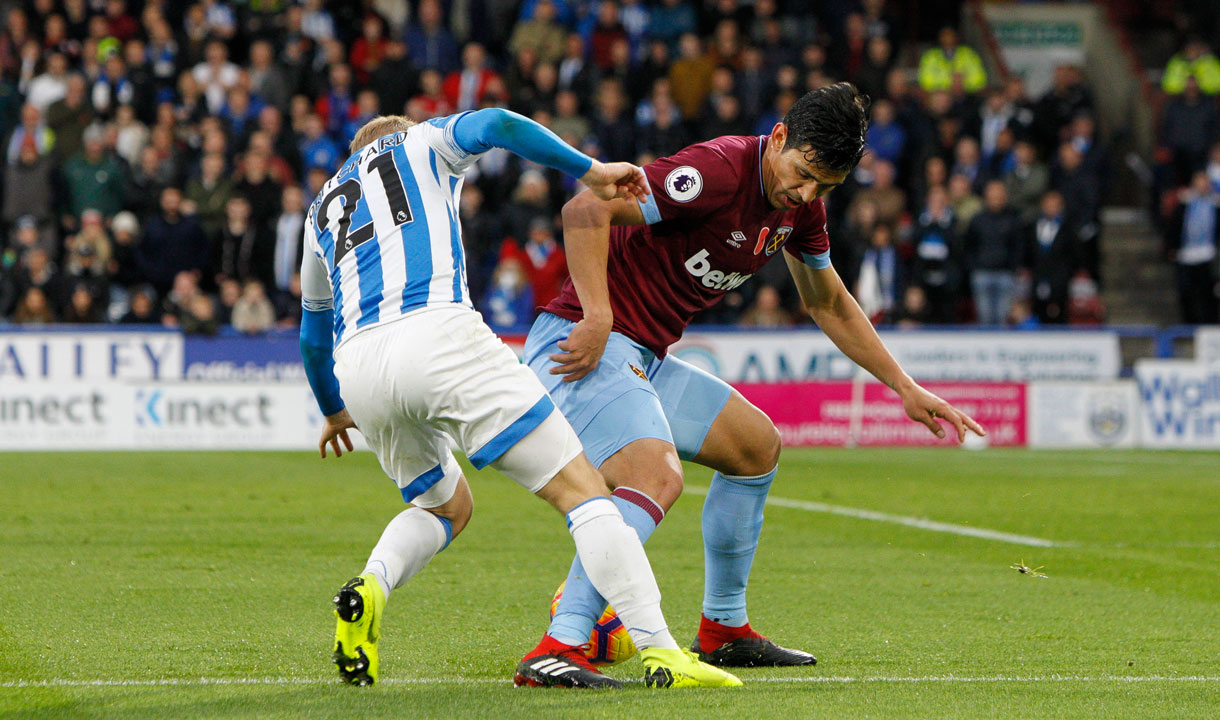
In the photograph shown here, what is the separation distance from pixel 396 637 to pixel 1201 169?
16.8m

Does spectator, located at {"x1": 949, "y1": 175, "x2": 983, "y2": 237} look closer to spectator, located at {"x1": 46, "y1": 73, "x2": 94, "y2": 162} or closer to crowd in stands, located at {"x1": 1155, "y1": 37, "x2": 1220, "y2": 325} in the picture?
crowd in stands, located at {"x1": 1155, "y1": 37, "x2": 1220, "y2": 325}

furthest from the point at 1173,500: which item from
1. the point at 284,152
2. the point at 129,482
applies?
the point at 284,152

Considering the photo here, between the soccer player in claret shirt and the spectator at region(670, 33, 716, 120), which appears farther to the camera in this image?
the spectator at region(670, 33, 716, 120)

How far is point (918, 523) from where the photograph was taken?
32.0ft

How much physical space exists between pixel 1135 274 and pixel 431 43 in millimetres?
10147

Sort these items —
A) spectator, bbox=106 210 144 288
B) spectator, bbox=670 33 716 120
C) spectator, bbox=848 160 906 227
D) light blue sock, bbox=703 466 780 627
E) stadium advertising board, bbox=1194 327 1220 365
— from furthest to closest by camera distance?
spectator, bbox=670 33 716 120
spectator, bbox=848 160 906 227
stadium advertising board, bbox=1194 327 1220 365
spectator, bbox=106 210 144 288
light blue sock, bbox=703 466 780 627

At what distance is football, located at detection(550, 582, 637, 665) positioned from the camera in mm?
4996

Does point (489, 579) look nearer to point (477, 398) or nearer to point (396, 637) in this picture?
point (396, 637)

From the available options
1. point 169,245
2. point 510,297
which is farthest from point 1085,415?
point 169,245

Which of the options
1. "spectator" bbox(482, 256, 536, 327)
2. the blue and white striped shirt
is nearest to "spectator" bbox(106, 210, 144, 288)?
"spectator" bbox(482, 256, 536, 327)

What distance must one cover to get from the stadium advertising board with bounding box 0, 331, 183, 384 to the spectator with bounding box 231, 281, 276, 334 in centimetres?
68

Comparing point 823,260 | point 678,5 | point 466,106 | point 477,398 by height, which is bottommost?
point 477,398

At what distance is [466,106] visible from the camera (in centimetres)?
1856

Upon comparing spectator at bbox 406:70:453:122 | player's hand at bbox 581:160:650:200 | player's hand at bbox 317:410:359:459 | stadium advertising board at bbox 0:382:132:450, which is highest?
spectator at bbox 406:70:453:122
